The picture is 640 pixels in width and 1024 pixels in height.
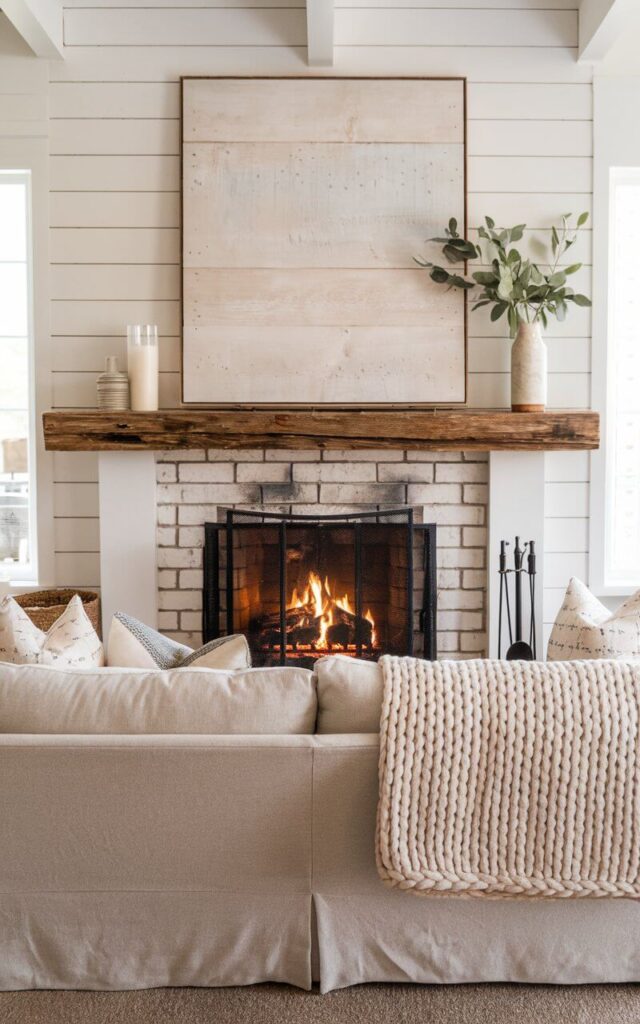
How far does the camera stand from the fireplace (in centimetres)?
347

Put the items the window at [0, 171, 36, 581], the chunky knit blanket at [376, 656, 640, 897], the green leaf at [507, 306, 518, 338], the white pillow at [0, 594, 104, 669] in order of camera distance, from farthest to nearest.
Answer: the window at [0, 171, 36, 581], the green leaf at [507, 306, 518, 338], the white pillow at [0, 594, 104, 669], the chunky knit blanket at [376, 656, 640, 897]

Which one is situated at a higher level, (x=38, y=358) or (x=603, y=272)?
(x=603, y=272)

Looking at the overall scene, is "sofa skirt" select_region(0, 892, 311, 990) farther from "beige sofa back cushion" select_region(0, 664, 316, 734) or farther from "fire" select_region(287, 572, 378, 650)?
"fire" select_region(287, 572, 378, 650)

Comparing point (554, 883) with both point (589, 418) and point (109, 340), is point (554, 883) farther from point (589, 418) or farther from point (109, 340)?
point (109, 340)

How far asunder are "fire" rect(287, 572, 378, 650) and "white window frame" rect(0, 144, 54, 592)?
1053mm

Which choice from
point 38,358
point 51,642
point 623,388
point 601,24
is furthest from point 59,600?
point 601,24

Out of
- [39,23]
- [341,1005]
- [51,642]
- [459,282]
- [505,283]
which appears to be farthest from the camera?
[459,282]

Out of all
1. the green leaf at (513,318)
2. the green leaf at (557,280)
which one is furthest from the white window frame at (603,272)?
the green leaf at (513,318)

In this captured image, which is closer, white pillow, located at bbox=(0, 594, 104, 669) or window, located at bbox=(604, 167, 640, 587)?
white pillow, located at bbox=(0, 594, 104, 669)

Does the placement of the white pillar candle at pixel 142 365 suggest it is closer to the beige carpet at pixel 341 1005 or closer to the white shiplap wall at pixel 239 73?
the white shiplap wall at pixel 239 73

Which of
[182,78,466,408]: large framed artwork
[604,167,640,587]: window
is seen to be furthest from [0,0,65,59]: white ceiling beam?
[604,167,640,587]: window

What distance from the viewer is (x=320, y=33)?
318 cm

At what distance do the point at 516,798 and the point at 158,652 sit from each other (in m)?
0.85

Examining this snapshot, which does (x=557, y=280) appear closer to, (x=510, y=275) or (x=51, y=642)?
(x=510, y=275)
